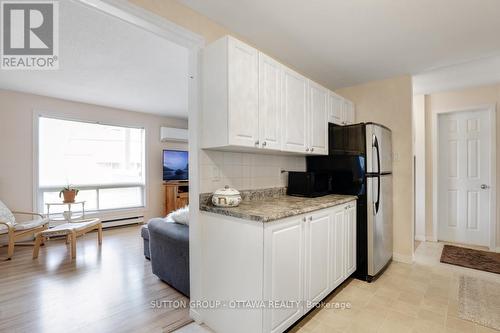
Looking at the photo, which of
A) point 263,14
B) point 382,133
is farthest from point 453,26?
point 263,14

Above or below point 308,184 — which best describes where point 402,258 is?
below

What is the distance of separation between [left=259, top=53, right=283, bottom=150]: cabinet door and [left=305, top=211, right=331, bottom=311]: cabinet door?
724 mm

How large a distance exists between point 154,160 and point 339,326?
5232 mm

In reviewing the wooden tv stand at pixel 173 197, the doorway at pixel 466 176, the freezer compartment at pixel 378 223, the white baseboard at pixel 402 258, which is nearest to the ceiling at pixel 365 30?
the freezer compartment at pixel 378 223

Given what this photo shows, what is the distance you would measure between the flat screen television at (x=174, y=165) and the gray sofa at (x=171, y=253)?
10.7 feet

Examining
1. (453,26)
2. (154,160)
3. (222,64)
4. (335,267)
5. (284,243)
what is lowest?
(335,267)

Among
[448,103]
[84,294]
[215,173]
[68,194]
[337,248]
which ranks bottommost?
[84,294]

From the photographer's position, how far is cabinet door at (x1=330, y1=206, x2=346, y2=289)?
7.33 ft

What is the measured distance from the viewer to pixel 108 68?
3.16 m

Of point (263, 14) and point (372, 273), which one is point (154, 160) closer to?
point (263, 14)

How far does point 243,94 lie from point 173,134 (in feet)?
15.4

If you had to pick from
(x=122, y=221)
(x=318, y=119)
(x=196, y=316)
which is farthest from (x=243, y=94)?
(x=122, y=221)

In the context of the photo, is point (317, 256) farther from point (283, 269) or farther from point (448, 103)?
point (448, 103)

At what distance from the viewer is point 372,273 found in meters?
2.61
